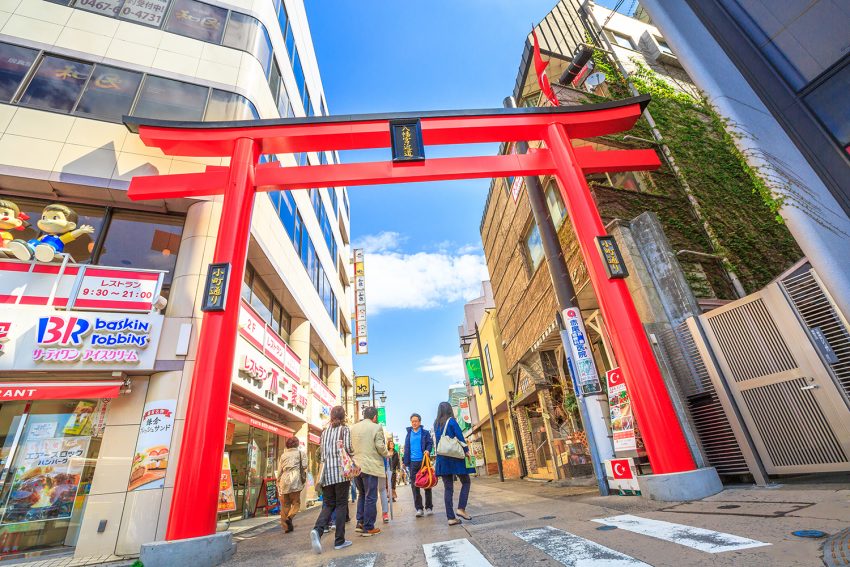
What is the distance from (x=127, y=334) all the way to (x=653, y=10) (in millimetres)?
A: 9536

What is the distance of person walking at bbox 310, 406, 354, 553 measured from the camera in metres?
4.41

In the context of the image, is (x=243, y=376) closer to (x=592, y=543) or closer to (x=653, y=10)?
Result: (x=592, y=543)

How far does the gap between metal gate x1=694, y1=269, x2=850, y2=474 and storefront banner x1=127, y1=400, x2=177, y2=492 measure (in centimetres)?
895

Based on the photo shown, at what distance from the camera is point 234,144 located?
7352 mm

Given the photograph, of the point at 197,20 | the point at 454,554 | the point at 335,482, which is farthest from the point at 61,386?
the point at 197,20

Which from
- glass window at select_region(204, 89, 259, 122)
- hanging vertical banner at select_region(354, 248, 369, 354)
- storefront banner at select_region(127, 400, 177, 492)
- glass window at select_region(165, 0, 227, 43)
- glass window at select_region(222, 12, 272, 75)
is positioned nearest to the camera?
storefront banner at select_region(127, 400, 177, 492)

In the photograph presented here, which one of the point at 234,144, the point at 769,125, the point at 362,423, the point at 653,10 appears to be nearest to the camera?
the point at 769,125

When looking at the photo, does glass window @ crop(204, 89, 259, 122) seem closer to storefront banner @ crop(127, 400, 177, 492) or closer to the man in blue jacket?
storefront banner @ crop(127, 400, 177, 492)

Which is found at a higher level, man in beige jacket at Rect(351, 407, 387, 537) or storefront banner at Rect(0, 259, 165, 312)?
storefront banner at Rect(0, 259, 165, 312)

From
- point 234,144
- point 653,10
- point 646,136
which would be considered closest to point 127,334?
point 234,144

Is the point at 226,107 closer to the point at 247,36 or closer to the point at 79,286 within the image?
the point at 247,36

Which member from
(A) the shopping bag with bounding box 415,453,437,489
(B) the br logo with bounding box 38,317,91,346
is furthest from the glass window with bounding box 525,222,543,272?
(B) the br logo with bounding box 38,317,91,346

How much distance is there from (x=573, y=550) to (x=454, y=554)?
3.19ft

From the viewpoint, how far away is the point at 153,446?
247 inches
